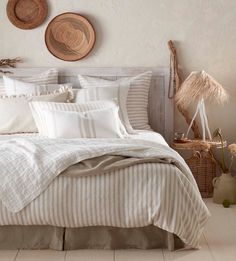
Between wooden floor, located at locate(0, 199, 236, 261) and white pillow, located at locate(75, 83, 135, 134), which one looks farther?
white pillow, located at locate(75, 83, 135, 134)

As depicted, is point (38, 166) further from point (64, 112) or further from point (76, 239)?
point (64, 112)

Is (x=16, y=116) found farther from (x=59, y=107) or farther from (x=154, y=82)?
(x=154, y=82)

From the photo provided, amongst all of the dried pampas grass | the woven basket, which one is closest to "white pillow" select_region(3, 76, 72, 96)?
the dried pampas grass

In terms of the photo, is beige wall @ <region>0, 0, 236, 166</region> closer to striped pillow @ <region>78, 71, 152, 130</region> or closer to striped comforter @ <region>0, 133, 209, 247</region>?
striped pillow @ <region>78, 71, 152, 130</region>

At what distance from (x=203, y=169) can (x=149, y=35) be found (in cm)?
132

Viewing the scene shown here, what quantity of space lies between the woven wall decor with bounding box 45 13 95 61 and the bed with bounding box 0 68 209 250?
1986 millimetres

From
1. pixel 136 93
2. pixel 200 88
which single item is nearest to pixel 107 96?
pixel 136 93

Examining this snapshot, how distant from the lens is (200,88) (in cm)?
540

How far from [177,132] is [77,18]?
1402 millimetres

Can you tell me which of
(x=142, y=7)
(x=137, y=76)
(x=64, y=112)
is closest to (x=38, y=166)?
(x=64, y=112)

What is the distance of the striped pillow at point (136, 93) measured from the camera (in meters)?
5.53

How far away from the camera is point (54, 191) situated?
12.3 ft

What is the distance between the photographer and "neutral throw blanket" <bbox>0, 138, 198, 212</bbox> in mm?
3734

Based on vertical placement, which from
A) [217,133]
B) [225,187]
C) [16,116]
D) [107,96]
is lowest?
[225,187]
